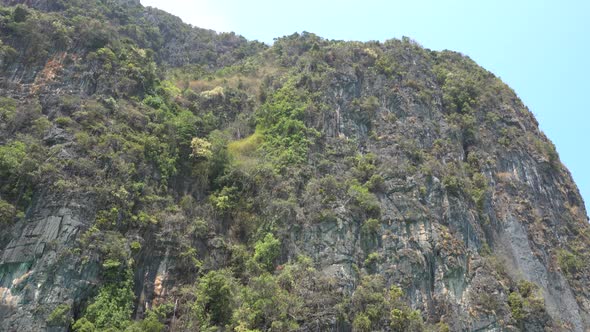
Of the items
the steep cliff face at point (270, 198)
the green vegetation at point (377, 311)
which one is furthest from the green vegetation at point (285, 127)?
the green vegetation at point (377, 311)

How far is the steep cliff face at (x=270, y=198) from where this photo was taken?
19750mm

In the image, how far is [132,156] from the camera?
23625 mm

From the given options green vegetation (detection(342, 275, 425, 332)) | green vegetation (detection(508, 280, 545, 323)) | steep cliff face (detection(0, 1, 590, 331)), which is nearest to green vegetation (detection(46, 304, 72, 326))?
steep cliff face (detection(0, 1, 590, 331))

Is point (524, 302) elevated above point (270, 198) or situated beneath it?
situated beneath

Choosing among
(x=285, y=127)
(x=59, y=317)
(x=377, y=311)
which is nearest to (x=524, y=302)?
(x=377, y=311)

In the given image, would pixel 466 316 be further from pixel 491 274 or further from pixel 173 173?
pixel 173 173

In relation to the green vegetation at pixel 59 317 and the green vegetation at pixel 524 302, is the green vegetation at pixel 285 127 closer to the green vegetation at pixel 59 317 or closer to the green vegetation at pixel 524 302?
the green vegetation at pixel 524 302

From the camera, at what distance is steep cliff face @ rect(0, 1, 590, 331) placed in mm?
19750

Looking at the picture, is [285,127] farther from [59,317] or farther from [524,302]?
[59,317]

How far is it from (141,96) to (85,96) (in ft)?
11.3

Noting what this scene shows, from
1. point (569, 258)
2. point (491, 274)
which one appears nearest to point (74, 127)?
point (491, 274)

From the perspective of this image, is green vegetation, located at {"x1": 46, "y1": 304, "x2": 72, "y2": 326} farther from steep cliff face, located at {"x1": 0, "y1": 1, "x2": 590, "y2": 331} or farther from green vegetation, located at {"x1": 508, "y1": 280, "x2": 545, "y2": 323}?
green vegetation, located at {"x1": 508, "y1": 280, "x2": 545, "y2": 323}

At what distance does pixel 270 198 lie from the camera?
2594cm

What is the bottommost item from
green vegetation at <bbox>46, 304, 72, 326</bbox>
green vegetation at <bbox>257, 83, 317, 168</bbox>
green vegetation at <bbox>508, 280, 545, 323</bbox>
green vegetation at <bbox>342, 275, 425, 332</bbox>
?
green vegetation at <bbox>46, 304, 72, 326</bbox>
